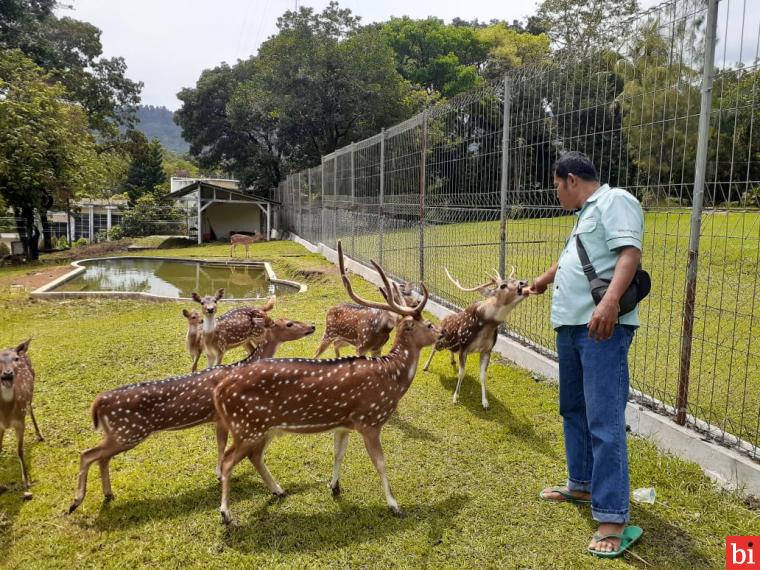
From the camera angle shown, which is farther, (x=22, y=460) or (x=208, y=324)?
(x=208, y=324)

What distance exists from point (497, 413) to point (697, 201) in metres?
2.45

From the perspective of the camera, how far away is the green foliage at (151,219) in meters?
32.8

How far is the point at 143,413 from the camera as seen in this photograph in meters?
3.90

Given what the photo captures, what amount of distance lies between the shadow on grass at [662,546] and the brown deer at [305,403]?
1.39m

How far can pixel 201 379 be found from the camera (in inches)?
161

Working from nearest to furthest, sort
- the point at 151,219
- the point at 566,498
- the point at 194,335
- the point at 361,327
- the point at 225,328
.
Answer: the point at 566,498 < the point at 361,327 < the point at 225,328 < the point at 194,335 < the point at 151,219

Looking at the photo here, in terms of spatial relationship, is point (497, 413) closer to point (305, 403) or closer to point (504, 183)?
point (305, 403)

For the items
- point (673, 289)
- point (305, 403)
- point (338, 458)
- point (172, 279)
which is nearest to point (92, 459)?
Result: point (305, 403)

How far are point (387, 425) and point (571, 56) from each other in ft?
13.2

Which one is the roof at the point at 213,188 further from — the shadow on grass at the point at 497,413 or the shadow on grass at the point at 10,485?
the shadow on grass at the point at 10,485

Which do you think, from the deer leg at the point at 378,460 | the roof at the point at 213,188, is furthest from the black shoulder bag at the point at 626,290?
the roof at the point at 213,188

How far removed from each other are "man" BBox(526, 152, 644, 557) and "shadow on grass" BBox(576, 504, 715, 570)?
0.29ft

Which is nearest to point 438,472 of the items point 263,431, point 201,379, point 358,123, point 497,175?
point 263,431

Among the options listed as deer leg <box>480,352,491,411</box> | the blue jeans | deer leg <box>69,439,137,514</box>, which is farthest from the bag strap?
deer leg <box>69,439,137,514</box>
